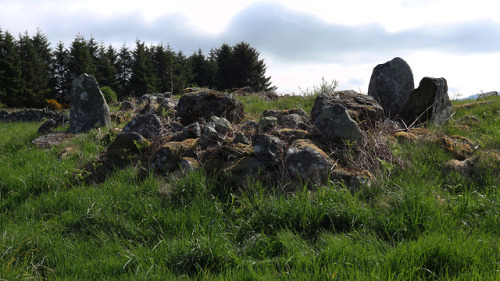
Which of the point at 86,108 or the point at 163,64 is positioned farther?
the point at 163,64

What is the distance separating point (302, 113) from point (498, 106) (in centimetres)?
443

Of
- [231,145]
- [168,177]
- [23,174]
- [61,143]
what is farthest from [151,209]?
[61,143]

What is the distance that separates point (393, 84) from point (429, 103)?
3.90 feet

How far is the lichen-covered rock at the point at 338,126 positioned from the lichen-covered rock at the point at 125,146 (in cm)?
259

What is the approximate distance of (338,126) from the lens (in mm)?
4383

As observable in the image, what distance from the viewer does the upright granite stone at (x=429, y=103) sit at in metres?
5.84

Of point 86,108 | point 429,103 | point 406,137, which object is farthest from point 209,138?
point 86,108

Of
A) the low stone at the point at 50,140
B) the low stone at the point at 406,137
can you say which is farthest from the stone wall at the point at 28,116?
the low stone at the point at 406,137

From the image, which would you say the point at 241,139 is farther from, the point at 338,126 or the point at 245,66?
the point at 245,66

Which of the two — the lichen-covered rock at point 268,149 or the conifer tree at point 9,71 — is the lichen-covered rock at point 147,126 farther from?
the conifer tree at point 9,71

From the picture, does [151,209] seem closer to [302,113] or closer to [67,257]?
[67,257]

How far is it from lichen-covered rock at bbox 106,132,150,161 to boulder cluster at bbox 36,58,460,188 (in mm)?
14

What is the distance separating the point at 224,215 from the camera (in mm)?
3406

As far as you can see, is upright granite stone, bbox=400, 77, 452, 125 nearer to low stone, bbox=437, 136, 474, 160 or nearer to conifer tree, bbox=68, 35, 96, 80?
low stone, bbox=437, 136, 474, 160
